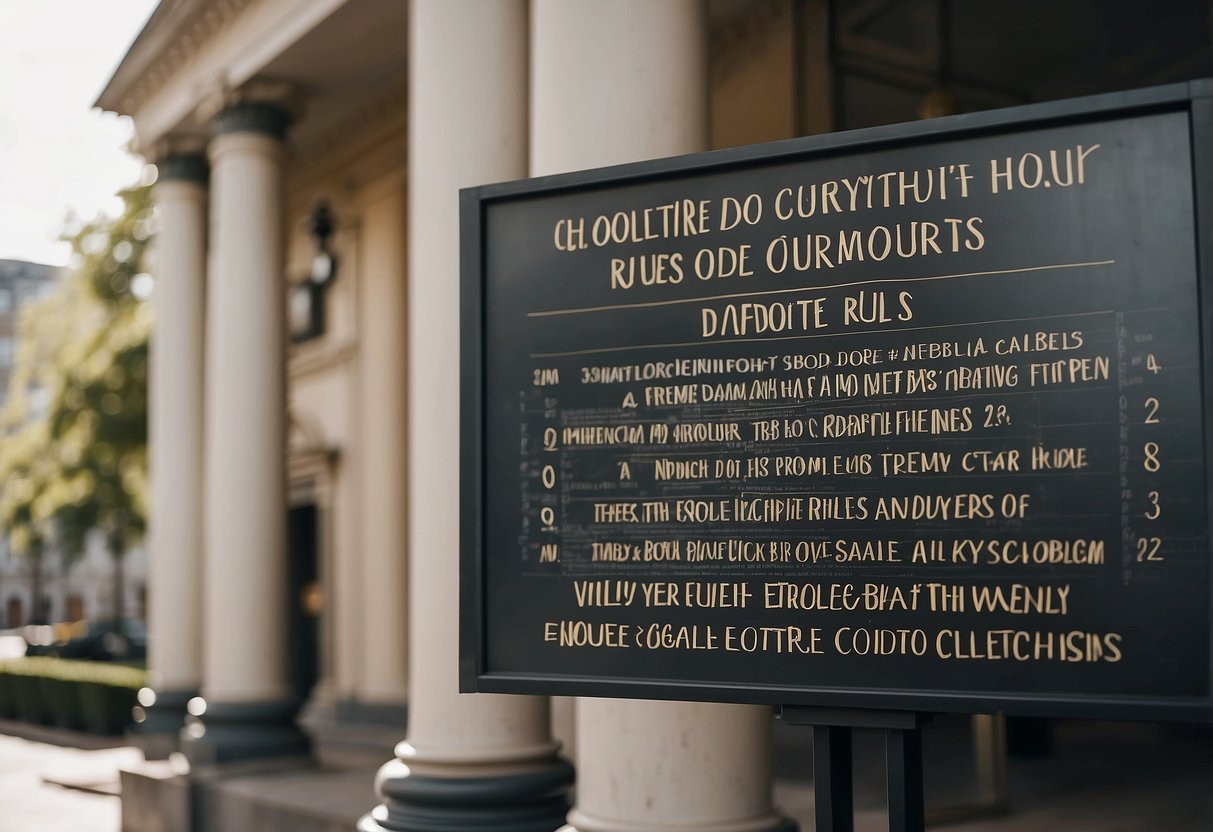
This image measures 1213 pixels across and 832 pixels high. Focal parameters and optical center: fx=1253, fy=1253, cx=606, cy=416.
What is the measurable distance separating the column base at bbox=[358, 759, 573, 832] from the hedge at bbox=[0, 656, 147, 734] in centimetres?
1442

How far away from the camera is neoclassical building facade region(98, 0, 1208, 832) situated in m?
5.57

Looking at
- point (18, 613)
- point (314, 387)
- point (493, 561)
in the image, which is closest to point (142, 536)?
point (314, 387)

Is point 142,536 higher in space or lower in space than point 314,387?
lower

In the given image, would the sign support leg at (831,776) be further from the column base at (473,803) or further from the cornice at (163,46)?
the cornice at (163,46)

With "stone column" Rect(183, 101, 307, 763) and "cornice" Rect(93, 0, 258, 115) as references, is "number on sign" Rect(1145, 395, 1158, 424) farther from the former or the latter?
"cornice" Rect(93, 0, 258, 115)

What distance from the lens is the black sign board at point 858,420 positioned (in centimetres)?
314

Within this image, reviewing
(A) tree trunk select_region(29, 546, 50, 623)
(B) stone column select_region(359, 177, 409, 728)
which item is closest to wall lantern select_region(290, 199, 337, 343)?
(B) stone column select_region(359, 177, 409, 728)

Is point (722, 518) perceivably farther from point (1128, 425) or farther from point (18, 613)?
point (18, 613)

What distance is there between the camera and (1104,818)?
8086 mm

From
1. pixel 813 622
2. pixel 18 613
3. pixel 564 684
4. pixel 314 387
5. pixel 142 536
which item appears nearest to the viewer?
pixel 813 622

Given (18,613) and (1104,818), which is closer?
(1104,818)

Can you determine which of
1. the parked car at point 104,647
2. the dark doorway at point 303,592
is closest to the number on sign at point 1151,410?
the dark doorway at point 303,592

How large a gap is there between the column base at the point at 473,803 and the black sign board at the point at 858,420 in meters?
2.94

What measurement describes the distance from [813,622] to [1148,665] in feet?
2.84
